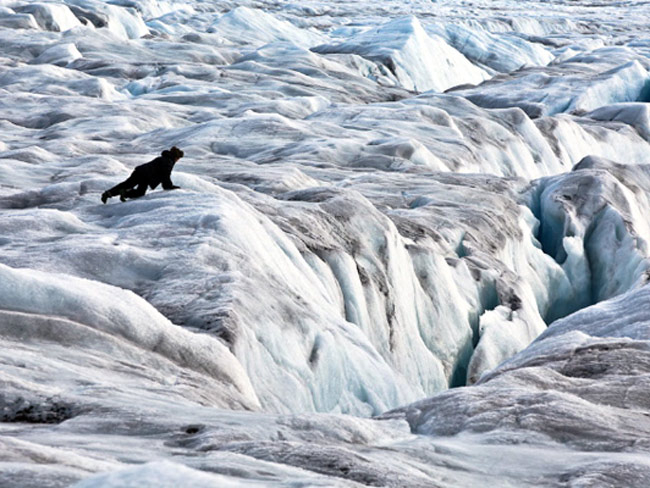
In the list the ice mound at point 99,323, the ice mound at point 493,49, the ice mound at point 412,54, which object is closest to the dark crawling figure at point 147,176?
the ice mound at point 99,323

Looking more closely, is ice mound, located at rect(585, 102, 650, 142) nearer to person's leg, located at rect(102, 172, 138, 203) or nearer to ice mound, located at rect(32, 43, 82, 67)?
ice mound, located at rect(32, 43, 82, 67)

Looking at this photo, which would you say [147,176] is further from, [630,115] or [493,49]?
[493,49]

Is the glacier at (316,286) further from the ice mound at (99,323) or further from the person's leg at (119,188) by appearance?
the person's leg at (119,188)

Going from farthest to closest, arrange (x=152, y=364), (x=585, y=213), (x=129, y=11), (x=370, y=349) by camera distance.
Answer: (x=129, y=11), (x=585, y=213), (x=370, y=349), (x=152, y=364)

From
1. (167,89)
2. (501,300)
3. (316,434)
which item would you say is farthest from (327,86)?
(316,434)

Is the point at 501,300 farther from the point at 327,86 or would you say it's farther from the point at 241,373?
the point at 327,86

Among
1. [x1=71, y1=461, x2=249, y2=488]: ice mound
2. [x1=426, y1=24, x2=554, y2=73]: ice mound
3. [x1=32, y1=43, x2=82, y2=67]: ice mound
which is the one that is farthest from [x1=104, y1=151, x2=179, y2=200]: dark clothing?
[x1=426, y1=24, x2=554, y2=73]: ice mound
